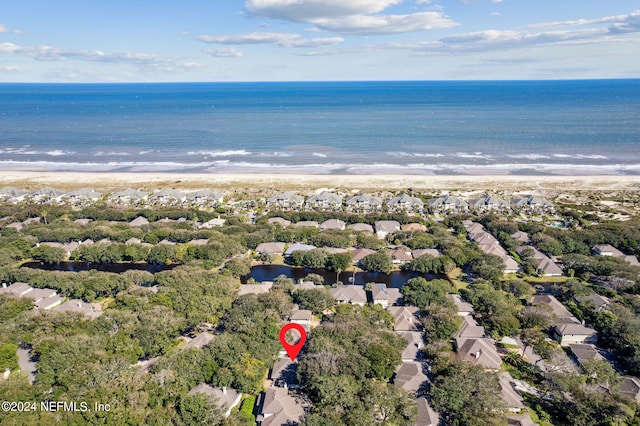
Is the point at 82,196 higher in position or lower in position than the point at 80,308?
higher

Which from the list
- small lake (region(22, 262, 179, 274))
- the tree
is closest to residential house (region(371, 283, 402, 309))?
the tree

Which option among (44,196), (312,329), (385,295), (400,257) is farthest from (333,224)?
(44,196)

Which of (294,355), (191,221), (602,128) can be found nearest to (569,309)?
(294,355)

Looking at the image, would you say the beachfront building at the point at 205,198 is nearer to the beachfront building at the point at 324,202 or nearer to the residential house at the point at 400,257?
the beachfront building at the point at 324,202

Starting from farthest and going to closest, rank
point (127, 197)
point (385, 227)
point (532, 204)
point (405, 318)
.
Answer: point (127, 197)
point (532, 204)
point (385, 227)
point (405, 318)

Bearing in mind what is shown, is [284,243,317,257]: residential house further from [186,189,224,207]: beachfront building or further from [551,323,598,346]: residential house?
[551,323,598,346]: residential house

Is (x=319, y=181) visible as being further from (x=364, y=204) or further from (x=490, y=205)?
(x=490, y=205)

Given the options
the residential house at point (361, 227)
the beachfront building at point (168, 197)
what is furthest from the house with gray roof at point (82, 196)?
the residential house at point (361, 227)
